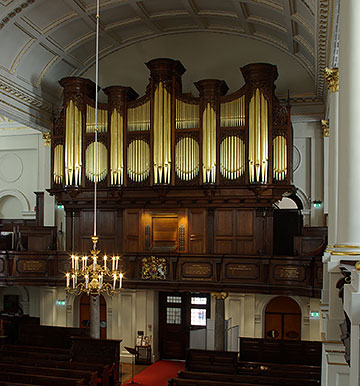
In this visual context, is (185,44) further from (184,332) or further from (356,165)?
(356,165)

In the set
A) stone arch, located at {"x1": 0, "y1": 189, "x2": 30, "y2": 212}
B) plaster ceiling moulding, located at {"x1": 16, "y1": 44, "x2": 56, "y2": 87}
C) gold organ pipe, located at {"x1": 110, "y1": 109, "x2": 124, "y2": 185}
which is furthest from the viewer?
stone arch, located at {"x1": 0, "y1": 189, "x2": 30, "y2": 212}

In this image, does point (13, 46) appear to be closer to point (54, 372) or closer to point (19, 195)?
point (19, 195)

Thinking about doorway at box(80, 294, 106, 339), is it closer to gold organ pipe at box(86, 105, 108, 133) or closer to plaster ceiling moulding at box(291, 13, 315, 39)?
gold organ pipe at box(86, 105, 108, 133)

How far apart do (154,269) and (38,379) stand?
5563 mm

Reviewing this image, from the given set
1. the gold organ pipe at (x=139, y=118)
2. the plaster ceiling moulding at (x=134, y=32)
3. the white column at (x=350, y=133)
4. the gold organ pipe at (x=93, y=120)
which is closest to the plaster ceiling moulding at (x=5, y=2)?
the gold organ pipe at (x=93, y=120)

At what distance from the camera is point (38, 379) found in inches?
459

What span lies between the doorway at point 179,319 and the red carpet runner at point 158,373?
0.63 metres

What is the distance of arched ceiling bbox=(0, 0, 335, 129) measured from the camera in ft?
51.2

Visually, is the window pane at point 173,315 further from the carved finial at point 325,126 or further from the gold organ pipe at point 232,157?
the carved finial at point 325,126

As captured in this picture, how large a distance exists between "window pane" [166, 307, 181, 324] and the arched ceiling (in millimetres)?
8358

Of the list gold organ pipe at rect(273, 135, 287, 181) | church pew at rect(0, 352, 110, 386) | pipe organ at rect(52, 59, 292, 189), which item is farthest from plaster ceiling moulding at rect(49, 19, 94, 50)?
church pew at rect(0, 352, 110, 386)

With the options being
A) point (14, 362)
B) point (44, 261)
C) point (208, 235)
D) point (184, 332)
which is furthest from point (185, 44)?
point (14, 362)

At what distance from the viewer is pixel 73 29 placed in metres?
17.2

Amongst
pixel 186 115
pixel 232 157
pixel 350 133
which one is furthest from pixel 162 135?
pixel 350 133
